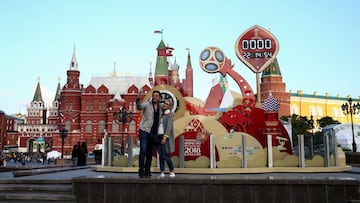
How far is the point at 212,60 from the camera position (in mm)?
16656

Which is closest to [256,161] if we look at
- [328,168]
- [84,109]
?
[328,168]

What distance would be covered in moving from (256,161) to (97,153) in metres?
14.2

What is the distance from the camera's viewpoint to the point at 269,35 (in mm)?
15766

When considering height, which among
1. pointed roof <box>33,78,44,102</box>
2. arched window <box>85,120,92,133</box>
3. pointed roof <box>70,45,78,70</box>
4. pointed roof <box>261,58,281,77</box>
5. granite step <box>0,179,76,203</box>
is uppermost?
pointed roof <box>70,45,78,70</box>

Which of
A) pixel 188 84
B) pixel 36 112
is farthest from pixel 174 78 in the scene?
pixel 36 112

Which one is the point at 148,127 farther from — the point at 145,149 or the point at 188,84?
the point at 188,84

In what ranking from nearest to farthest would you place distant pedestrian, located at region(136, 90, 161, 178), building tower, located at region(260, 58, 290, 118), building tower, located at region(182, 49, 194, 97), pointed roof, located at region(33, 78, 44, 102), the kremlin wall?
1. distant pedestrian, located at region(136, 90, 161, 178)
2. building tower, located at region(182, 49, 194, 97)
3. the kremlin wall
4. building tower, located at region(260, 58, 290, 118)
5. pointed roof, located at region(33, 78, 44, 102)

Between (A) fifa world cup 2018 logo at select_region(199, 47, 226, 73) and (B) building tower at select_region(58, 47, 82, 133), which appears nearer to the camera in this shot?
(A) fifa world cup 2018 logo at select_region(199, 47, 226, 73)

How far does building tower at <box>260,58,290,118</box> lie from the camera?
251 feet

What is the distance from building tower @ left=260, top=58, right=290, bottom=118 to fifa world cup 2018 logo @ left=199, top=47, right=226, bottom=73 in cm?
6132

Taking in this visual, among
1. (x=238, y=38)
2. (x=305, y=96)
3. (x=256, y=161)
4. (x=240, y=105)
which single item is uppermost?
(x=305, y=96)

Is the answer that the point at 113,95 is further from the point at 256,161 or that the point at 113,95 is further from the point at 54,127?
the point at 256,161

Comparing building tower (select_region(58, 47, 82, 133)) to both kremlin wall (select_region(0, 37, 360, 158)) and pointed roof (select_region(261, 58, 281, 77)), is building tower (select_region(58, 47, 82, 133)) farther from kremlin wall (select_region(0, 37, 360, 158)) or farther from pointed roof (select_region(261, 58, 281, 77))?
pointed roof (select_region(261, 58, 281, 77))

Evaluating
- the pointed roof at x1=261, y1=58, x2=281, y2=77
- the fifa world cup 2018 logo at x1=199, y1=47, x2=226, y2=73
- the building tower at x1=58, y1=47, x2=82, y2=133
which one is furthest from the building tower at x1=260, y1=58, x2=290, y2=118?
the fifa world cup 2018 logo at x1=199, y1=47, x2=226, y2=73
